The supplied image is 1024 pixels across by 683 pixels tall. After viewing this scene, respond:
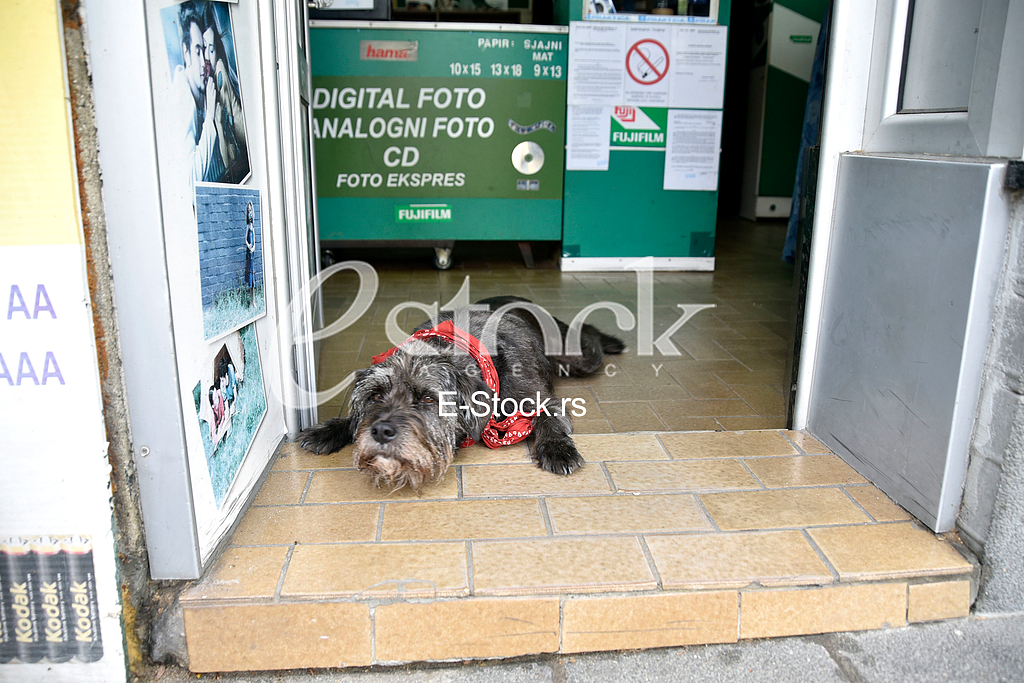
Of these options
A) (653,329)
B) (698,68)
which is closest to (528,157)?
(698,68)

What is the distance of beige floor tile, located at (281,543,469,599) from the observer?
2.01 m

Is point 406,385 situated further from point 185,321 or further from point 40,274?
point 40,274

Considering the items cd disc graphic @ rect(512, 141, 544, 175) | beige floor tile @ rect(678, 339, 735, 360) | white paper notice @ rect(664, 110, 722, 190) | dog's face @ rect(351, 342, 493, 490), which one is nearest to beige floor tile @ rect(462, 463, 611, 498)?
dog's face @ rect(351, 342, 493, 490)

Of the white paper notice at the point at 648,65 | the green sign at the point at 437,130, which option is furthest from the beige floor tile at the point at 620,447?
the white paper notice at the point at 648,65

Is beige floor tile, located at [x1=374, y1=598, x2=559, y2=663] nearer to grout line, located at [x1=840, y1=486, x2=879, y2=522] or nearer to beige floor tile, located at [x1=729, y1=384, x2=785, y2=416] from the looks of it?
grout line, located at [x1=840, y1=486, x2=879, y2=522]

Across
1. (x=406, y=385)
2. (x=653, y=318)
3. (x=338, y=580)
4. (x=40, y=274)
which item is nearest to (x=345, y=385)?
(x=406, y=385)

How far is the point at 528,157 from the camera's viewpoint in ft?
22.0

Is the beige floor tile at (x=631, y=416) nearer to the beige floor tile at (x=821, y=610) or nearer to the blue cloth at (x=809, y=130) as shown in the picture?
the beige floor tile at (x=821, y=610)

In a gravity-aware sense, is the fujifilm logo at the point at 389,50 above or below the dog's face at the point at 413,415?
above

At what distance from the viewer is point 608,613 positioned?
6.68 feet

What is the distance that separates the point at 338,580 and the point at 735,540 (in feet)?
4.08

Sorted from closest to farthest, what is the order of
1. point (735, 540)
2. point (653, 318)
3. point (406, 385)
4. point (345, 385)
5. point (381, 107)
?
1. point (735, 540)
2. point (406, 385)
3. point (345, 385)
4. point (653, 318)
5. point (381, 107)

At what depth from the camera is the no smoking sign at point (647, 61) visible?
6484 millimetres

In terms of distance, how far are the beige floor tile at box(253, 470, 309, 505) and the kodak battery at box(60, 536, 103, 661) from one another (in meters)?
0.64
